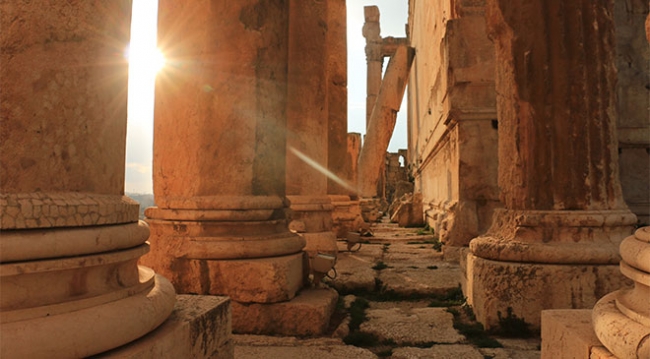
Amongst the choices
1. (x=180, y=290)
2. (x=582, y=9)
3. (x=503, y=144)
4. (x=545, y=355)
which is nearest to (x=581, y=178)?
(x=503, y=144)

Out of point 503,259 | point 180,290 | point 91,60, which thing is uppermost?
point 91,60

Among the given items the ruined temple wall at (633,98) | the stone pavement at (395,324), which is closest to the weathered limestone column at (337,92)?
the stone pavement at (395,324)

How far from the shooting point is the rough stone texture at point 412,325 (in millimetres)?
3111

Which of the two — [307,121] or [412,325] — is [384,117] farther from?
[412,325]

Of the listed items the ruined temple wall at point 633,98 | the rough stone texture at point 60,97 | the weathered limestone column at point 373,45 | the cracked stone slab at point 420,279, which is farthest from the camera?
the weathered limestone column at point 373,45

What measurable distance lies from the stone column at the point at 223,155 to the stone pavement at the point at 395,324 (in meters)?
0.46

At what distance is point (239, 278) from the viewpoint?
3.20 meters

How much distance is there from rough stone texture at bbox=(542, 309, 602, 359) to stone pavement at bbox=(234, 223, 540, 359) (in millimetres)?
881

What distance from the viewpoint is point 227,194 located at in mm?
3449

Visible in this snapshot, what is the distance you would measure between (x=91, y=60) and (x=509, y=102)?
300cm

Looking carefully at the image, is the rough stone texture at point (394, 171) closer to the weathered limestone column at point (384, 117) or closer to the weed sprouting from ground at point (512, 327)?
the weathered limestone column at point (384, 117)

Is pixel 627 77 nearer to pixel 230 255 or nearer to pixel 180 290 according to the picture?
pixel 230 255

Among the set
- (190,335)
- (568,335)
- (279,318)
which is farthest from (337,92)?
(568,335)

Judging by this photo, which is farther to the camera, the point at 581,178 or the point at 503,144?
the point at 503,144
